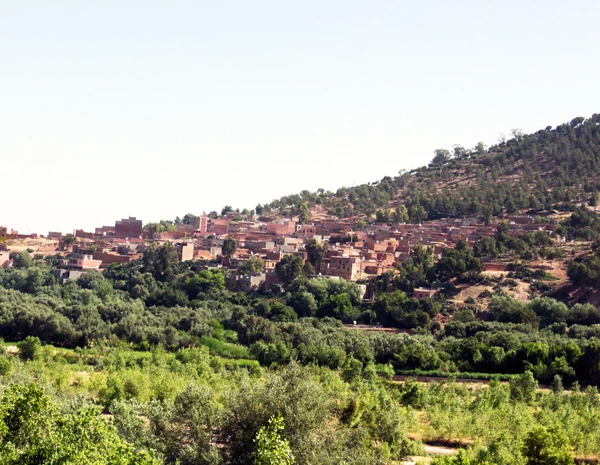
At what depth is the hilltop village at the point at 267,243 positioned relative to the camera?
58969 millimetres

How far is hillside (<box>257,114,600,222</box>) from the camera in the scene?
76.9 metres

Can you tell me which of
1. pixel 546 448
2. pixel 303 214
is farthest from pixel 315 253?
pixel 546 448

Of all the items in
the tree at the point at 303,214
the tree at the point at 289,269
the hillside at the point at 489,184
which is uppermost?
the hillside at the point at 489,184

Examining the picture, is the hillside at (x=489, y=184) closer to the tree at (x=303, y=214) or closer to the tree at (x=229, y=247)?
the tree at (x=303, y=214)

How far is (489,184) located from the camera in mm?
85812

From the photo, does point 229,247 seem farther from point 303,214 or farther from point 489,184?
point 489,184

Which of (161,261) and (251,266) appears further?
(161,261)

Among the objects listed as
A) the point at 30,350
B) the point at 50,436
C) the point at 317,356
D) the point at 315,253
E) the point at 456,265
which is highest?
the point at 315,253

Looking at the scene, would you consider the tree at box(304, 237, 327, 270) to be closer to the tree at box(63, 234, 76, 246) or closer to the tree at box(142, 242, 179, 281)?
the tree at box(142, 242, 179, 281)

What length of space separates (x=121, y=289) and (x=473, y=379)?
2751cm

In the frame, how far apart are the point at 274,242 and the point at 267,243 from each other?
1.82m

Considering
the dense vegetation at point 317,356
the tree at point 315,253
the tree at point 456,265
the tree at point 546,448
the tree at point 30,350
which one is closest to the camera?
the dense vegetation at point 317,356

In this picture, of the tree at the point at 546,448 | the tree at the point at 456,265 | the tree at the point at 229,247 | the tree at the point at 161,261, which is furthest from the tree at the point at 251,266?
the tree at the point at 546,448

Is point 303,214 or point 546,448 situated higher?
point 303,214
